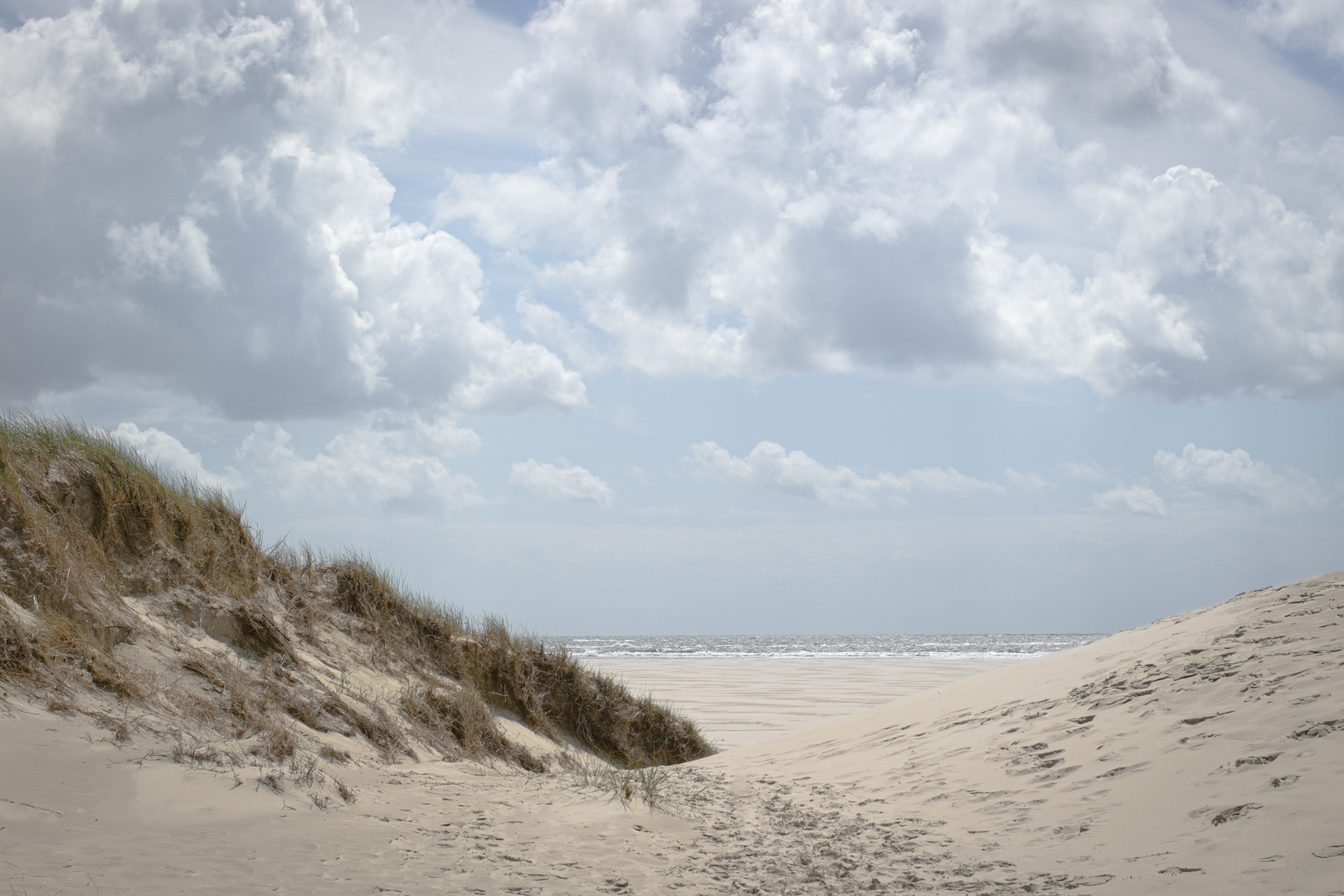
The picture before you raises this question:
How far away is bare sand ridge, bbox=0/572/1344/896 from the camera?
350 centimetres

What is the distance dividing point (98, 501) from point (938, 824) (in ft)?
23.9

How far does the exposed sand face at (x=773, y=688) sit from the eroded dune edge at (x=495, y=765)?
10.4 feet

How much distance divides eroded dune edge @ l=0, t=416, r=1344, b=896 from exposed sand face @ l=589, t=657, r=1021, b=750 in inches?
125

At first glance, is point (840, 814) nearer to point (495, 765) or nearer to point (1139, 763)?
point (1139, 763)

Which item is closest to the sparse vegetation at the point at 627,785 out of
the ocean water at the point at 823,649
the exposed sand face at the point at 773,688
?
the exposed sand face at the point at 773,688

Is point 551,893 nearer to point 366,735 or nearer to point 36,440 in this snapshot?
point 366,735

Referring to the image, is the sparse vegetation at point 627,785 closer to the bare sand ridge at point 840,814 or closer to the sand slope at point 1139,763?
the bare sand ridge at point 840,814

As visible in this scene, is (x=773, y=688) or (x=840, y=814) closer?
(x=840, y=814)

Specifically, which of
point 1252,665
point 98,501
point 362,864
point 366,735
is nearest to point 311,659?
point 366,735

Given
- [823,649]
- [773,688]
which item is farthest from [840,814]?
[823,649]

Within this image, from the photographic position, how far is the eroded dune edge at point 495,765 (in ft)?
12.2

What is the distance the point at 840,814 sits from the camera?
19.0 feet

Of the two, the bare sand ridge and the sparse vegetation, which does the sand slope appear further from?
the sparse vegetation

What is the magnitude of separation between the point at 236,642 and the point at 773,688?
14.4m
